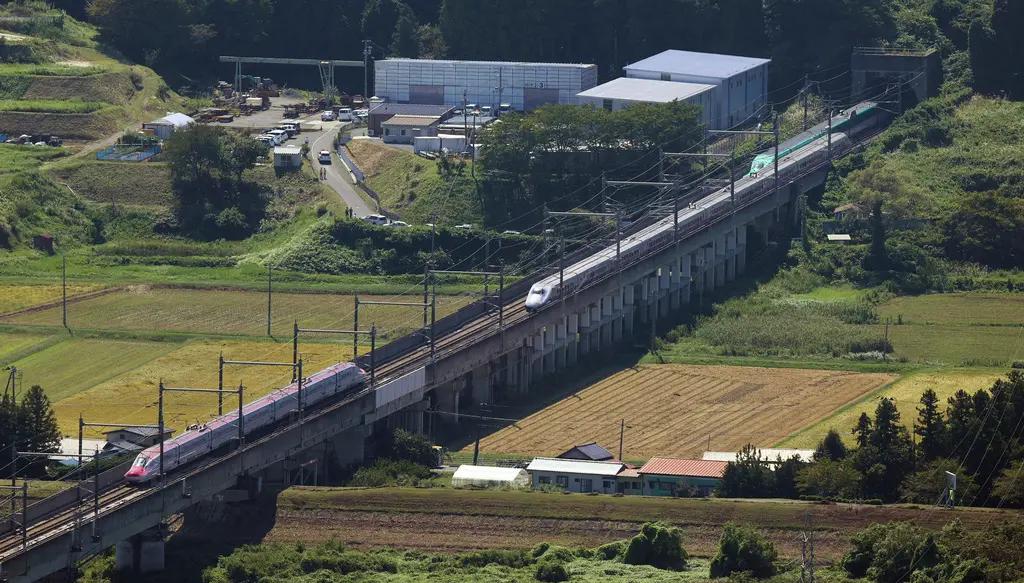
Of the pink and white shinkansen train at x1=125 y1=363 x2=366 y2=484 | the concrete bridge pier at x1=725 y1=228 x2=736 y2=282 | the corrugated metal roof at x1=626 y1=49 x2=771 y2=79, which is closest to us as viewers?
the pink and white shinkansen train at x1=125 y1=363 x2=366 y2=484

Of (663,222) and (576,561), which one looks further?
(663,222)

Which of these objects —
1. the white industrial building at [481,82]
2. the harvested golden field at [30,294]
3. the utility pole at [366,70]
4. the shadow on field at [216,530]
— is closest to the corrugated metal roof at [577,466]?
the shadow on field at [216,530]

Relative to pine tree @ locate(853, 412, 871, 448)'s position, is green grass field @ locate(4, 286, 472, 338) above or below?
below

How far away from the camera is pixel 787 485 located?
277 feet

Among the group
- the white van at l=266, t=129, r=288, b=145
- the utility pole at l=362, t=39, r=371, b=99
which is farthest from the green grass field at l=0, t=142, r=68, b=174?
the utility pole at l=362, t=39, r=371, b=99

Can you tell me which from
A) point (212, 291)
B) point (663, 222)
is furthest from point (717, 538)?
point (212, 291)

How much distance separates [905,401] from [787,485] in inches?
573

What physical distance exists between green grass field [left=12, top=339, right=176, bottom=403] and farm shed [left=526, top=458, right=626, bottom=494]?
24.7 meters

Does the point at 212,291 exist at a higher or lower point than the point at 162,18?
lower

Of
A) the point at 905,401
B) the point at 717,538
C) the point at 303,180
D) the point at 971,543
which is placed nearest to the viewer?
the point at 971,543

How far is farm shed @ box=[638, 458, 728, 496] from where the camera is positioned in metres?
85.7

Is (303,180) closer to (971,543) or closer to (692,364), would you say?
(692,364)

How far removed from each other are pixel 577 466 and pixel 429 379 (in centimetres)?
1075

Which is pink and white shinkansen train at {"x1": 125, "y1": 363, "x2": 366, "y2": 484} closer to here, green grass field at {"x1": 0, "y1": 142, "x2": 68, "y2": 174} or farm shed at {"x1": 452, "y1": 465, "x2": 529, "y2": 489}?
farm shed at {"x1": 452, "y1": 465, "x2": 529, "y2": 489}
